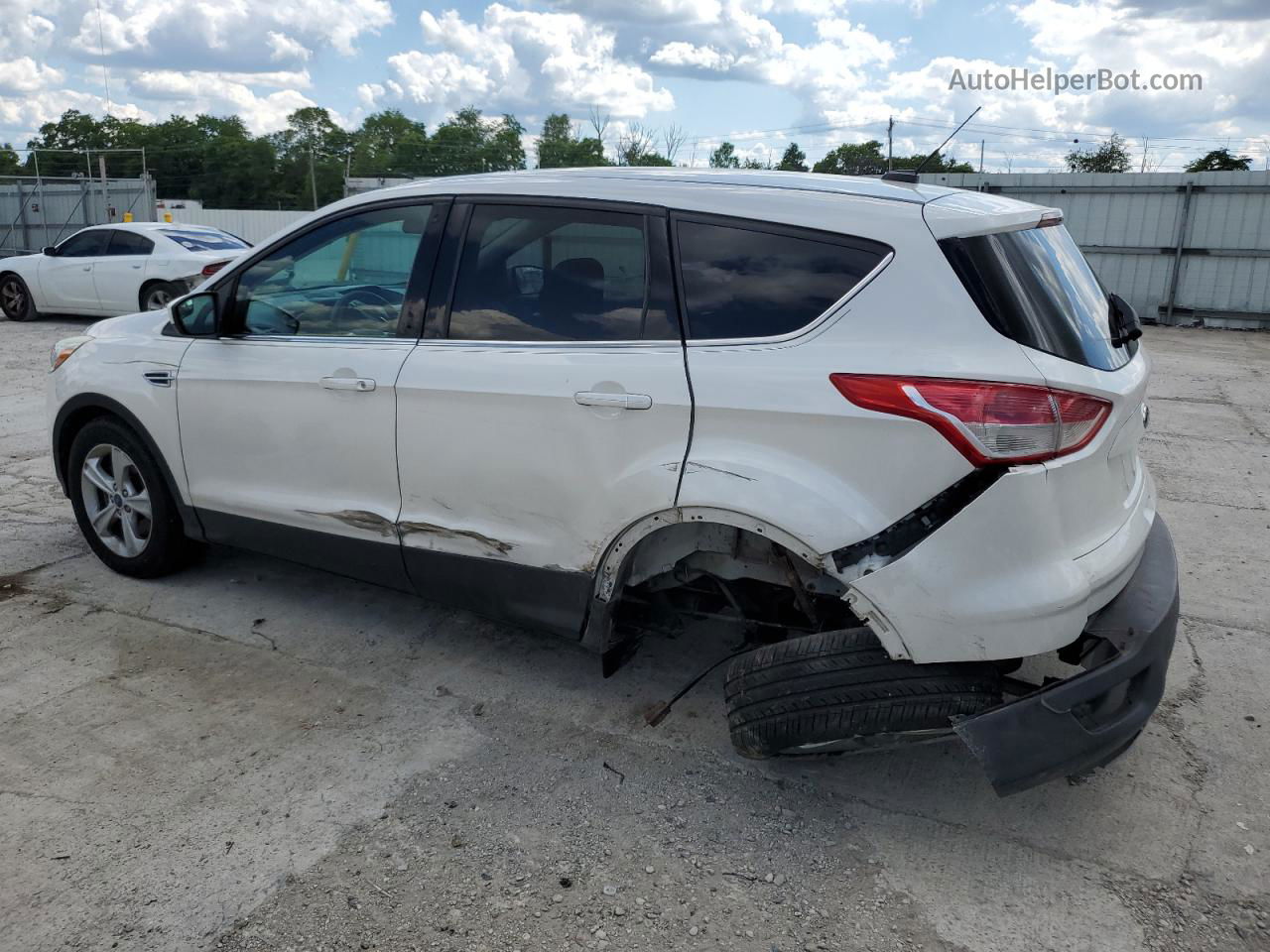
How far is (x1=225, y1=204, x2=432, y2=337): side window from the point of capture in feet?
12.4

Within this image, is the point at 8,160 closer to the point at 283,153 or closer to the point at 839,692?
the point at 283,153

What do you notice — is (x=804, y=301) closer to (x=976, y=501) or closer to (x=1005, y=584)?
(x=976, y=501)

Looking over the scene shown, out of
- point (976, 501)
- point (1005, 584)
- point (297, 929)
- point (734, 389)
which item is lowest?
point (297, 929)

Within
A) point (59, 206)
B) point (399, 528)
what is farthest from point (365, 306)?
point (59, 206)

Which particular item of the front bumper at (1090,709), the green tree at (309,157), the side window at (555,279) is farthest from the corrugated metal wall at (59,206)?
the green tree at (309,157)

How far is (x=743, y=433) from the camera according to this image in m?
2.94

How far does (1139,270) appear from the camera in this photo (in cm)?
1772

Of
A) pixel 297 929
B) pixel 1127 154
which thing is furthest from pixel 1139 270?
pixel 1127 154

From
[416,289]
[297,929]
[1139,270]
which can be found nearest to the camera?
[297,929]

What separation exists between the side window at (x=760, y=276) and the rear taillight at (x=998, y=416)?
0.41 meters

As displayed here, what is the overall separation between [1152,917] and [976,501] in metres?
1.18

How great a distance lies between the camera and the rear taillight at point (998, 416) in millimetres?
2607

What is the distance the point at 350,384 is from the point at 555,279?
89 cm

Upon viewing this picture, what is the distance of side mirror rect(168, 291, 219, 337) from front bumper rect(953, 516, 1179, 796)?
334 cm
